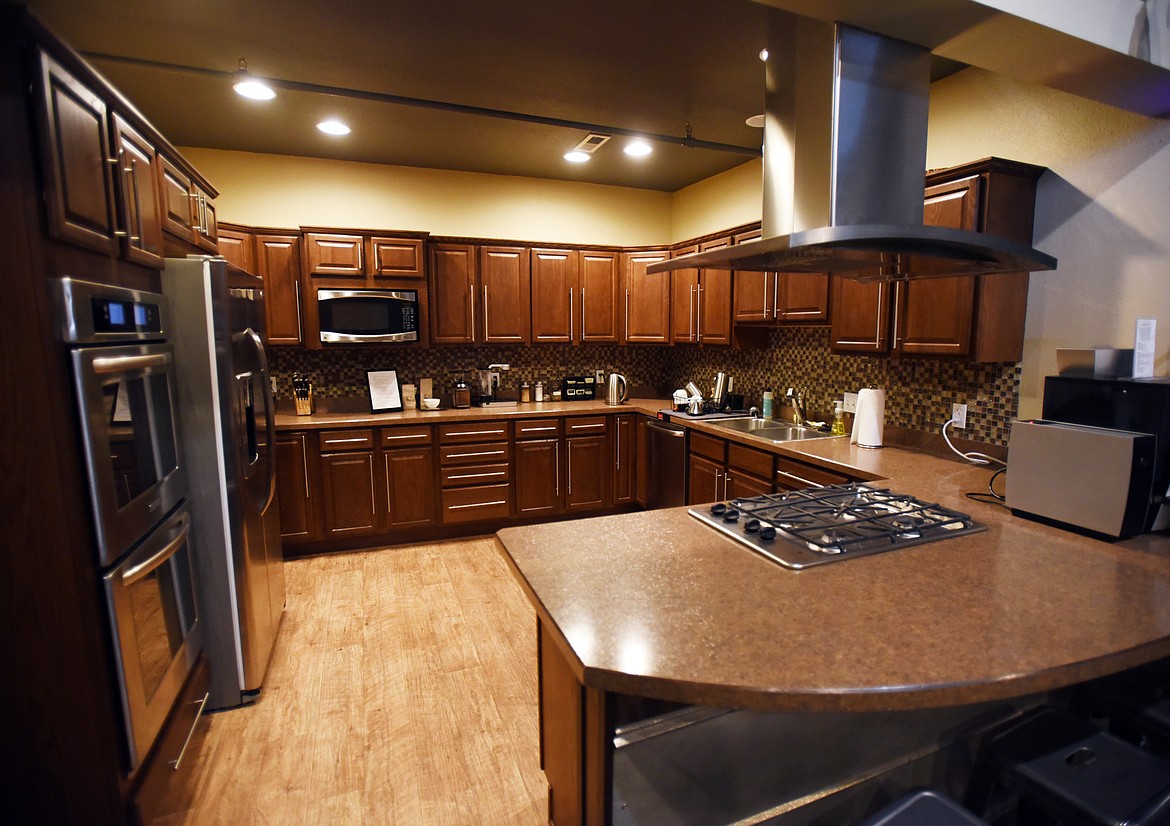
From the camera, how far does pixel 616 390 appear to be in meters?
4.71

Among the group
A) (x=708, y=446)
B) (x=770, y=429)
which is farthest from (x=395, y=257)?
(x=770, y=429)

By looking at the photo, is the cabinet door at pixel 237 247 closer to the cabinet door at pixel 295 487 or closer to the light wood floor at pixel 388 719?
the cabinet door at pixel 295 487

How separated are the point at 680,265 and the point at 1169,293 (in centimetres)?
182

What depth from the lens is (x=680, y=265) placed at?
186 centimetres

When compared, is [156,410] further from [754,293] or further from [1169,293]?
[1169,293]

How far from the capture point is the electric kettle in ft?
15.4

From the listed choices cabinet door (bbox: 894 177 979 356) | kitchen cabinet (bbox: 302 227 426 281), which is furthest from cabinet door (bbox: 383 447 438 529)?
cabinet door (bbox: 894 177 979 356)

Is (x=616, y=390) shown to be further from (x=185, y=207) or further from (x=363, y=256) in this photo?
(x=185, y=207)

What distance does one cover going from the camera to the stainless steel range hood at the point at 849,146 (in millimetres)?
1597

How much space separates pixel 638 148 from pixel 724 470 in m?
2.17

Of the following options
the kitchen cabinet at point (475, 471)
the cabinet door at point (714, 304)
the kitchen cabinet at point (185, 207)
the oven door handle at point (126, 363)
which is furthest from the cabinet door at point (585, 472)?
the oven door handle at point (126, 363)

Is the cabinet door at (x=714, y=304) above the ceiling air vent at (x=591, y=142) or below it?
below

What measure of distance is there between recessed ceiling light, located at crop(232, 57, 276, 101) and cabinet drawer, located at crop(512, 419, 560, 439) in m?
2.41

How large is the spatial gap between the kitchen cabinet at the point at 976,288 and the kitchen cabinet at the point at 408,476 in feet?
9.91
